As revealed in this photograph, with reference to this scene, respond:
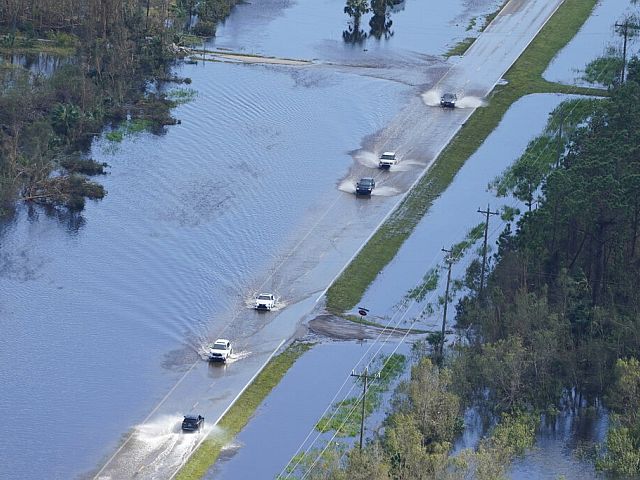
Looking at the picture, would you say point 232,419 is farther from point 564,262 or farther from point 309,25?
point 309,25

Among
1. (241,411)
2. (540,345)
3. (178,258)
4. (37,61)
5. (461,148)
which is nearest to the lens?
(241,411)

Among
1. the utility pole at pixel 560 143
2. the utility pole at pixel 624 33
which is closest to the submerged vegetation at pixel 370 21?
the utility pole at pixel 624 33

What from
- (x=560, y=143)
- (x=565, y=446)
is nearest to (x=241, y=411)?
(x=565, y=446)

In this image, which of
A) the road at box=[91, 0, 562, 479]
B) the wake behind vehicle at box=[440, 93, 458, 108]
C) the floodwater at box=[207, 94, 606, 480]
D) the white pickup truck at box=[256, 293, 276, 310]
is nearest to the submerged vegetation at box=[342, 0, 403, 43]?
the road at box=[91, 0, 562, 479]

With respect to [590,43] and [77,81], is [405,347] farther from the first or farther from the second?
[590,43]

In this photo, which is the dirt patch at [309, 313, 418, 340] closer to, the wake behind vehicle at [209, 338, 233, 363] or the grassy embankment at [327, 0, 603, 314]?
the grassy embankment at [327, 0, 603, 314]
